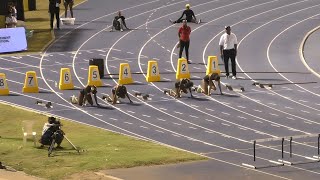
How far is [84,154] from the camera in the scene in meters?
30.9

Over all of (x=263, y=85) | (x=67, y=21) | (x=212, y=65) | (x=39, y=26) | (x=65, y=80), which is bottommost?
(x=263, y=85)

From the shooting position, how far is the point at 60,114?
36969 millimetres

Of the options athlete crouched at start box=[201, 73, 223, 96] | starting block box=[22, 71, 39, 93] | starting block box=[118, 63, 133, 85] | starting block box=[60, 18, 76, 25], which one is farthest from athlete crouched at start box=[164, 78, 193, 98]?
starting block box=[60, 18, 76, 25]

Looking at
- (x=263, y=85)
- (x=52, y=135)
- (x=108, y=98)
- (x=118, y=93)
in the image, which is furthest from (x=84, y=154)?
(x=263, y=85)

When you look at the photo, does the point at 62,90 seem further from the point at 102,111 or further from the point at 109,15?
the point at 109,15

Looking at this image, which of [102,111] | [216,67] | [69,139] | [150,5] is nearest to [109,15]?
[150,5]

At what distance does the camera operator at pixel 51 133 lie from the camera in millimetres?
31375

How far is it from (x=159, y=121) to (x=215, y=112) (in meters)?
2.08

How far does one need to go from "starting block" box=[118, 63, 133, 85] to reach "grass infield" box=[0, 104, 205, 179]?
271 inches

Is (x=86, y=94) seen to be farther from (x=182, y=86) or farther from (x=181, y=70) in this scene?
(x=181, y=70)

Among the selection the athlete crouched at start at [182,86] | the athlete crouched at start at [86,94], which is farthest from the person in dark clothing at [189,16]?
the athlete crouched at start at [86,94]

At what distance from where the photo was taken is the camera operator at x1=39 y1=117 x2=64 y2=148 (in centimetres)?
3138

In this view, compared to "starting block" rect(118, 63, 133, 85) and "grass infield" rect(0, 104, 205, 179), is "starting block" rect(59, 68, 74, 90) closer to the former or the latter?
"starting block" rect(118, 63, 133, 85)

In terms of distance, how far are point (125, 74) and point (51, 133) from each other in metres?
10.5
